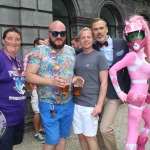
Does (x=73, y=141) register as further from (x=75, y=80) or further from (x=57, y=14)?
(x=57, y=14)

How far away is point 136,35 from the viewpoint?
2.89 meters

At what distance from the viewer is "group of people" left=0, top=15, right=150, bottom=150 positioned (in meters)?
2.45

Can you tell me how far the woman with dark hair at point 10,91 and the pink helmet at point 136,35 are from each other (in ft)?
5.13

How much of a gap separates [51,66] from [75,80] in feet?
1.20

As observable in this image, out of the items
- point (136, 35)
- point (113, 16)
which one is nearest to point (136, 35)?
point (136, 35)

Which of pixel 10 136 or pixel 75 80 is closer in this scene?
pixel 10 136

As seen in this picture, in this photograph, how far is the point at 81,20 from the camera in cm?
675

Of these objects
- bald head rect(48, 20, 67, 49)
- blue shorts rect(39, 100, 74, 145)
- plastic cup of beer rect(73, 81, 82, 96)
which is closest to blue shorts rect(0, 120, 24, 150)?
blue shorts rect(39, 100, 74, 145)

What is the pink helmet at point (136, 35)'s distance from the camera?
2.87 m

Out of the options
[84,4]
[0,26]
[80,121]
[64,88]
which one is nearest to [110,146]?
[80,121]

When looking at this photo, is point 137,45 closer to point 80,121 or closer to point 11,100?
point 80,121

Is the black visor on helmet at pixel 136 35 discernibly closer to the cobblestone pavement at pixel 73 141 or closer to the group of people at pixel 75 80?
the group of people at pixel 75 80

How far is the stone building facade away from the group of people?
2.43 metres

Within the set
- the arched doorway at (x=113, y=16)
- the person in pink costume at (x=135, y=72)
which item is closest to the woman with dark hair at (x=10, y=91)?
the person in pink costume at (x=135, y=72)
